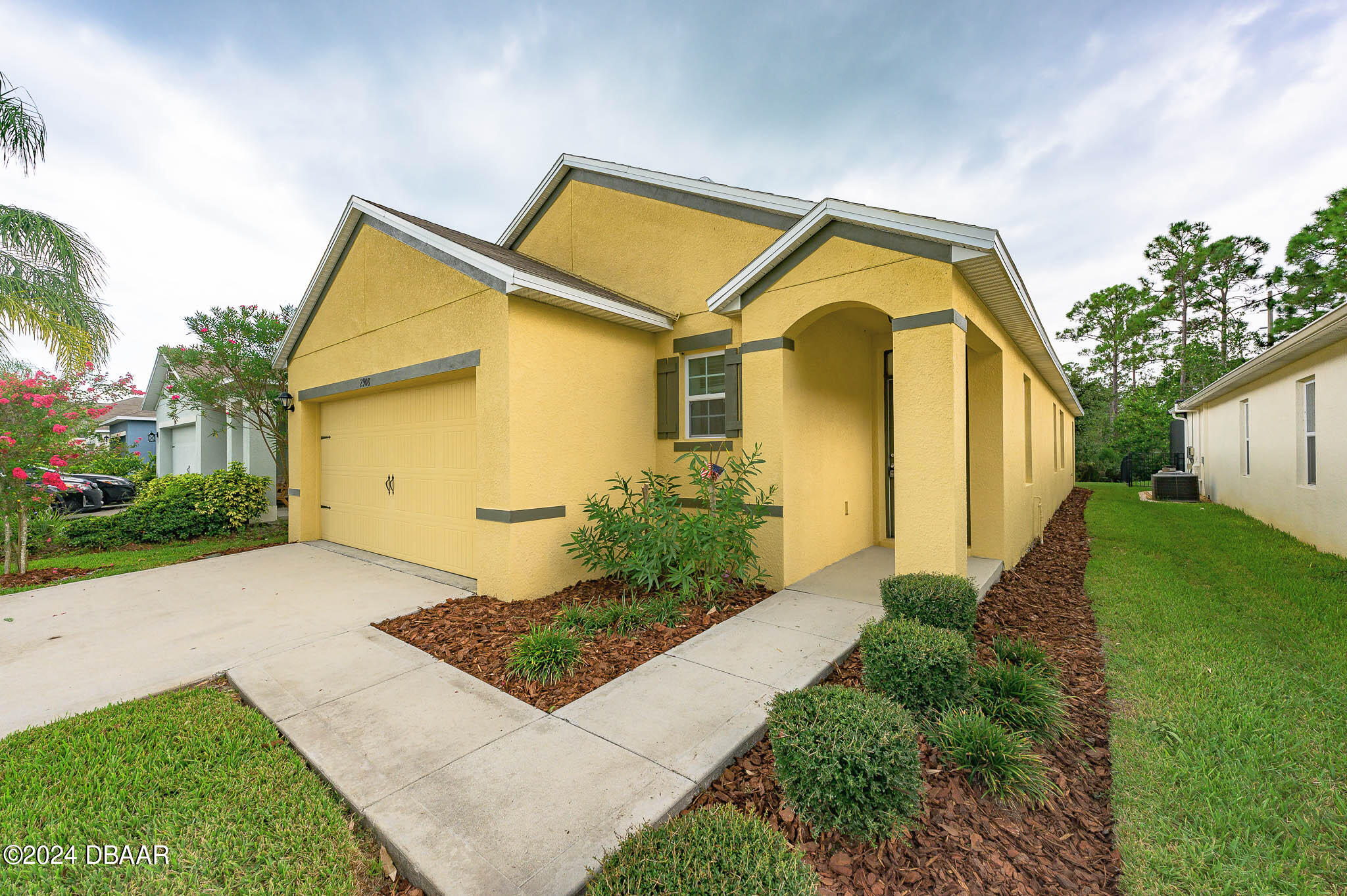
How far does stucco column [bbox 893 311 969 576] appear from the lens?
4.70 meters

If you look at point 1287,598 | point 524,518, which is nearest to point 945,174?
point 1287,598

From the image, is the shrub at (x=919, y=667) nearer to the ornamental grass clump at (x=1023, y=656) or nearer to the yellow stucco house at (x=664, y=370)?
the ornamental grass clump at (x=1023, y=656)

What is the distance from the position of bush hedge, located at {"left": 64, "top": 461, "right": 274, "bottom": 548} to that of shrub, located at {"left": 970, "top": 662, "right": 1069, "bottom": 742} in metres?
12.9

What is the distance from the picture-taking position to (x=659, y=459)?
7027 mm

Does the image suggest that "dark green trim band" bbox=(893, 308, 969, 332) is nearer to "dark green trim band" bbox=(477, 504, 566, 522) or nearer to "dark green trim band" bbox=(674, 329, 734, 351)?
"dark green trim band" bbox=(674, 329, 734, 351)

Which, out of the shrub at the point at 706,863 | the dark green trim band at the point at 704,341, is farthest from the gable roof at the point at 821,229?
the shrub at the point at 706,863

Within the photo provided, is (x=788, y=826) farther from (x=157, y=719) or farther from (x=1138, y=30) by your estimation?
(x=1138, y=30)

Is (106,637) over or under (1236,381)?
under

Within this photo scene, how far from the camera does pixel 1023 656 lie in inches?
147

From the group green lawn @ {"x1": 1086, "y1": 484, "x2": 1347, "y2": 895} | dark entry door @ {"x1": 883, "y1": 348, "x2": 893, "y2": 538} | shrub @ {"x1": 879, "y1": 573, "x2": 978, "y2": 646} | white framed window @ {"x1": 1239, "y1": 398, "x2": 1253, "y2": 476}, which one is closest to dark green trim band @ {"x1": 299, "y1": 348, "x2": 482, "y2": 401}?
shrub @ {"x1": 879, "y1": 573, "x2": 978, "y2": 646}

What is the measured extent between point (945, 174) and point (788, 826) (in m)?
14.3

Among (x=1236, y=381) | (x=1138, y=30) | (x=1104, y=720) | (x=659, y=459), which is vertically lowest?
(x=1104, y=720)

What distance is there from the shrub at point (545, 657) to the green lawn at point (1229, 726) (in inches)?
123

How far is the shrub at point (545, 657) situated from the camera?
3721 mm
